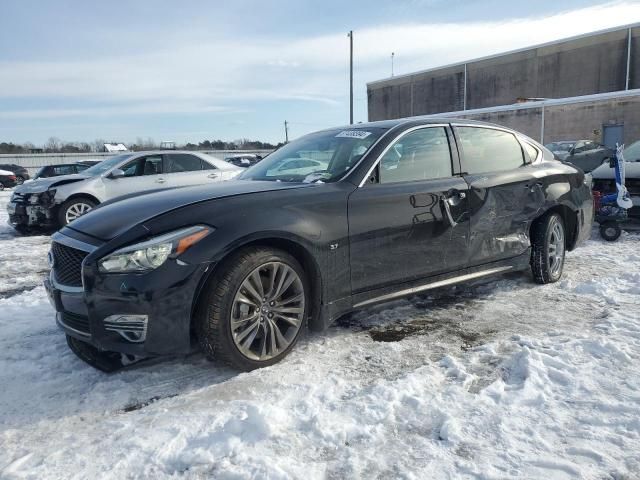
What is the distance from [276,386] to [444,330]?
59.7 inches

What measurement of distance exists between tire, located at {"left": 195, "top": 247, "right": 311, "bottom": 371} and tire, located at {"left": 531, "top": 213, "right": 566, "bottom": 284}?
2671 millimetres

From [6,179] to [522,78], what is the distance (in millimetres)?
41477

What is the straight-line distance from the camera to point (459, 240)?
409 cm

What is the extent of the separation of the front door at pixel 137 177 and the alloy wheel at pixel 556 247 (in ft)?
22.6

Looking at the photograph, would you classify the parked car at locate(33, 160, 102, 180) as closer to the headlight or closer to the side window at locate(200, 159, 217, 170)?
the side window at locate(200, 159, 217, 170)

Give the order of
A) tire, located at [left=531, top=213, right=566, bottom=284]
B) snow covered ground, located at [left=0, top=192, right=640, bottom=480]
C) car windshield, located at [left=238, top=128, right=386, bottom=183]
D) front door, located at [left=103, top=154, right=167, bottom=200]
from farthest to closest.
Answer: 1. front door, located at [left=103, top=154, right=167, bottom=200]
2. tire, located at [left=531, top=213, right=566, bottom=284]
3. car windshield, located at [left=238, top=128, right=386, bottom=183]
4. snow covered ground, located at [left=0, top=192, right=640, bottom=480]

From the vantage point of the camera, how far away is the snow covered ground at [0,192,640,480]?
226 centimetres

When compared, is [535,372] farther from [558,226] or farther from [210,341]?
[558,226]

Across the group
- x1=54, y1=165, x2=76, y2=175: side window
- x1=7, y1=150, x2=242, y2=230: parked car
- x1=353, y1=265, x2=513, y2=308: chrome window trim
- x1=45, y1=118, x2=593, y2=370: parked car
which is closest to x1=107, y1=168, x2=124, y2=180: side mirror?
x1=7, y1=150, x2=242, y2=230: parked car

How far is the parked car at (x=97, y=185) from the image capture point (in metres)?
9.27

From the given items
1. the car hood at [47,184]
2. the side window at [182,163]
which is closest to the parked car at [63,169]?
the car hood at [47,184]

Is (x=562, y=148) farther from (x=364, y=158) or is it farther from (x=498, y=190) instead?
(x=364, y=158)

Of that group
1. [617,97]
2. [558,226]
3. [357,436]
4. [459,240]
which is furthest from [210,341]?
[617,97]

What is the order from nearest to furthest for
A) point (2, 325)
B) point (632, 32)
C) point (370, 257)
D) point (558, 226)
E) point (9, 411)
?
point (9, 411) < point (370, 257) < point (2, 325) < point (558, 226) < point (632, 32)
